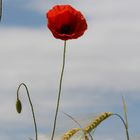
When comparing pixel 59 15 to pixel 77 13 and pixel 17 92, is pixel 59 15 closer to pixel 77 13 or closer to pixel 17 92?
pixel 77 13

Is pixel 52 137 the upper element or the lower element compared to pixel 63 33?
lower

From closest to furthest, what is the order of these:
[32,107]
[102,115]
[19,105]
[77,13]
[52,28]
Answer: [102,115] → [32,107] → [19,105] → [52,28] → [77,13]

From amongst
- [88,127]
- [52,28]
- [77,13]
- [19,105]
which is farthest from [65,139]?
[77,13]

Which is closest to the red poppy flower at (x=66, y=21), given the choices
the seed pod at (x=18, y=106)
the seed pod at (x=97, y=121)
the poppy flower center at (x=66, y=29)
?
the poppy flower center at (x=66, y=29)

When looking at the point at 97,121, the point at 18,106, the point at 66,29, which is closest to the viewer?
the point at 97,121

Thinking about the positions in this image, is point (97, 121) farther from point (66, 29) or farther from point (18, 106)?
point (66, 29)

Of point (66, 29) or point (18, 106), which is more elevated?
point (66, 29)

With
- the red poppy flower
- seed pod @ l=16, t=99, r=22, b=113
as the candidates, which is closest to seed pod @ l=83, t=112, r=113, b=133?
seed pod @ l=16, t=99, r=22, b=113

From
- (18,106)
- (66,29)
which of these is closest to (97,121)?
(18,106)

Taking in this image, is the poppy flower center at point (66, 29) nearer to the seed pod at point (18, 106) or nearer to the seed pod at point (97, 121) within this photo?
the seed pod at point (18, 106)
